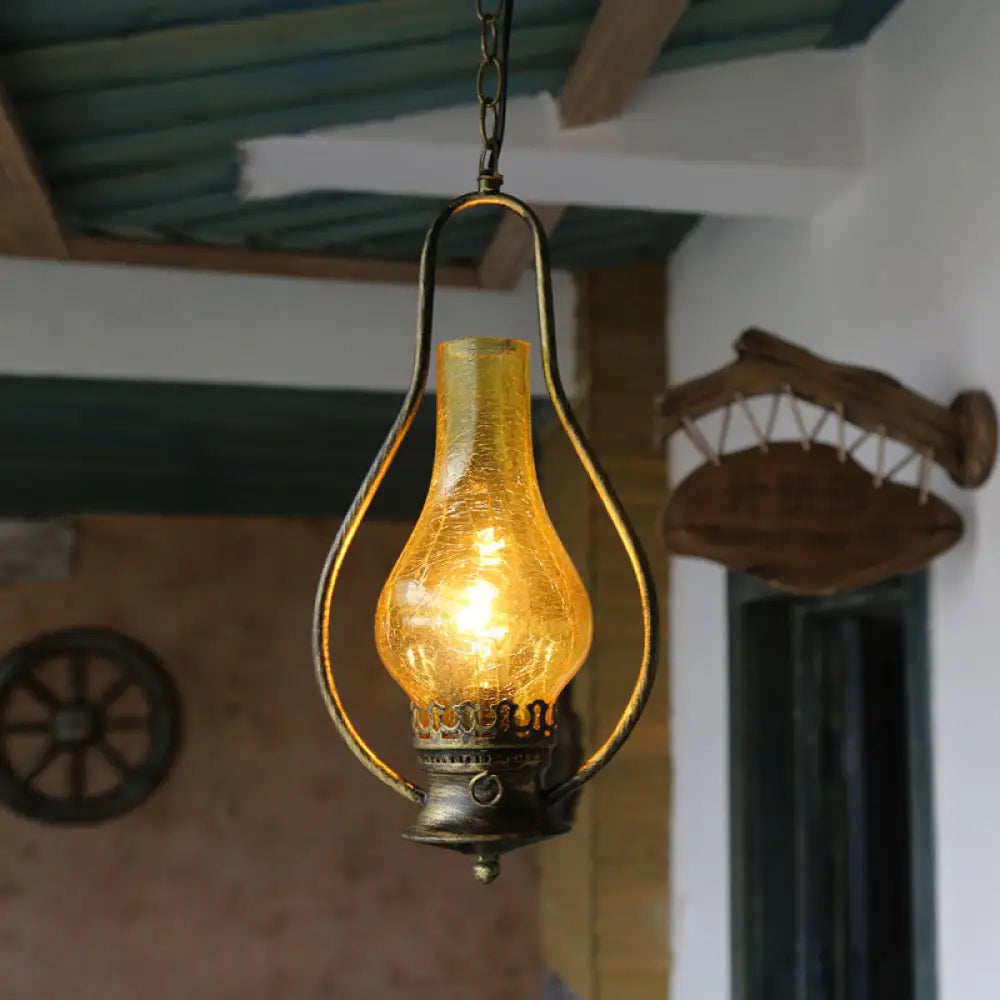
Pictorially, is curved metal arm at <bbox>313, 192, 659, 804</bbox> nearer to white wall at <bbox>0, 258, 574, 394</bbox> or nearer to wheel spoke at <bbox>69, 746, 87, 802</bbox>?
white wall at <bbox>0, 258, 574, 394</bbox>

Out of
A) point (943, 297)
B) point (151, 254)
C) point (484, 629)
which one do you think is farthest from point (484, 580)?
point (151, 254)

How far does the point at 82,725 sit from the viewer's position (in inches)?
133

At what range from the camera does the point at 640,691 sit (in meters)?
0.74

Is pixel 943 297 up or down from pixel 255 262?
down

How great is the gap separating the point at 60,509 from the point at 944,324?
2628mm

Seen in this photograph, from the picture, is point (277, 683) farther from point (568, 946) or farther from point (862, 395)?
point (862, 395)

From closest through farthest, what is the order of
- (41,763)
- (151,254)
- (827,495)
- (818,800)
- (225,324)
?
(827,495)
(818,800)
(151,254)
(225,324)
(41,763)

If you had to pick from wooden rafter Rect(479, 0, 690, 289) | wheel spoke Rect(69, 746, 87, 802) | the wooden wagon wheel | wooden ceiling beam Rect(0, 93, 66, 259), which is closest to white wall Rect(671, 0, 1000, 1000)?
wooden rafter Rect(479, 0, 690, 289)

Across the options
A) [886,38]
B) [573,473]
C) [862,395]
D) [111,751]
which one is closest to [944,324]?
[862,395]

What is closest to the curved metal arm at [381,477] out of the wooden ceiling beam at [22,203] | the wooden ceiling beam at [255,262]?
the wooden ceiling beam at [22,203]

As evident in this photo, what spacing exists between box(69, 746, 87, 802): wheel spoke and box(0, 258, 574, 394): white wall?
1326mm

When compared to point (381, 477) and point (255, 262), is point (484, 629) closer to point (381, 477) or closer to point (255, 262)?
point (381, 477)

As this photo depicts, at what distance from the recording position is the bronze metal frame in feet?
2.46

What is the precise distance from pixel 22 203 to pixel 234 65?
0.60 m
